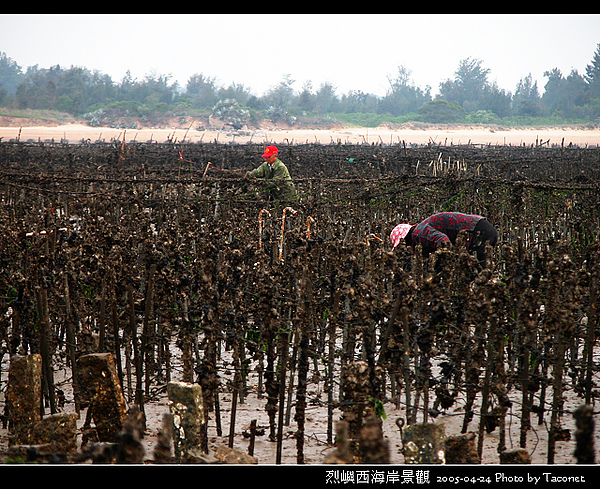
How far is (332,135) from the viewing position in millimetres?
53469

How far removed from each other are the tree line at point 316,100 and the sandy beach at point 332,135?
4180 mm

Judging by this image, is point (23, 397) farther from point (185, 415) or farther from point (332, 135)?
point (332, 135)

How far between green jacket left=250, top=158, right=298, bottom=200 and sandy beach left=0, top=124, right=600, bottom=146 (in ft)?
113

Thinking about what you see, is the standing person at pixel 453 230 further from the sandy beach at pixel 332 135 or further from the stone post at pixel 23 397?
the sandy beach at pixel 332 135

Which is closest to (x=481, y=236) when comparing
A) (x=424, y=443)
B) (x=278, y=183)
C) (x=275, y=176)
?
(x=424, y=443)

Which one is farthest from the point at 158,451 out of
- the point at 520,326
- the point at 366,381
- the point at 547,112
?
the point at 547,112

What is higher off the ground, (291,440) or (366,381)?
(366,381)

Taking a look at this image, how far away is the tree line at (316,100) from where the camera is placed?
5784cm

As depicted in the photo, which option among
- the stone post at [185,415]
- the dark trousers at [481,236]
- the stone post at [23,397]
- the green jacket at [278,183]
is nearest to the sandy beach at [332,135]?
the green jacket at [278,183]

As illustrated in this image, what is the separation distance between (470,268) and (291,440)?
157 centimetres

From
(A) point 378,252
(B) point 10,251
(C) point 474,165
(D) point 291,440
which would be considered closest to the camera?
(D) point 291,440

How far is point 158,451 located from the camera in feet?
6.70

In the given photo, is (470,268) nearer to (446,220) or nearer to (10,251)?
(446,220)
